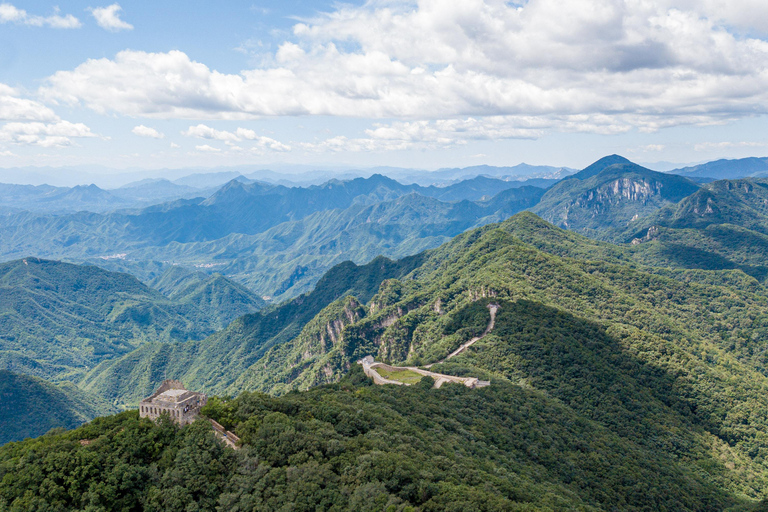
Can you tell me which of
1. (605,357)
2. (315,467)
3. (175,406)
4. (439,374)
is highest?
(175,406)

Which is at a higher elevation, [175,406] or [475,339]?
[175,406]

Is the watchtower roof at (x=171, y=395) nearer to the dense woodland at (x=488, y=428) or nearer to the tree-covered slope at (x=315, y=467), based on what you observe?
the tree-covered slope at (x=315, y=467)

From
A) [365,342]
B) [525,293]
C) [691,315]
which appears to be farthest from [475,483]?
[691,315]

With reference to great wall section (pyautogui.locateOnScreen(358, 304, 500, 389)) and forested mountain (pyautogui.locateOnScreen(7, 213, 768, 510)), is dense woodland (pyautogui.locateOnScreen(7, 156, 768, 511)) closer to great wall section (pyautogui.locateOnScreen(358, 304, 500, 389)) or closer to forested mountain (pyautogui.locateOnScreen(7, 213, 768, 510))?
forested mountain (pyautogui.locateOnScreen(7, 213, 768, 510))

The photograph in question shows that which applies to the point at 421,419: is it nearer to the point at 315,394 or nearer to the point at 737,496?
the point at 315,394

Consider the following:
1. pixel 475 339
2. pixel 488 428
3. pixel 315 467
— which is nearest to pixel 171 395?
pixel 315 467

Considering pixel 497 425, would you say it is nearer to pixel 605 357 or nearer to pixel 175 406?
pixel 605 357
